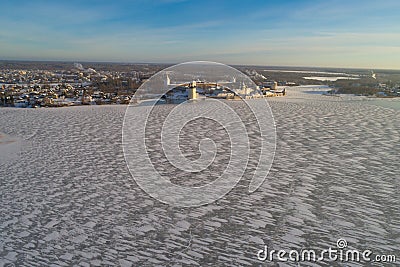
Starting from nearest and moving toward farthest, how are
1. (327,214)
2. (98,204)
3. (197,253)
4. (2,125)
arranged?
(197,253) < (327,214) < (98,204) < (2,125)

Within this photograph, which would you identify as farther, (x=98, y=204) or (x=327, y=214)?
(x=98, y=204)

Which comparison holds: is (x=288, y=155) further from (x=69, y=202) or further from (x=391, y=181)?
(x=69, y=202)

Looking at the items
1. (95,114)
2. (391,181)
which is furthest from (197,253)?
(95,114)

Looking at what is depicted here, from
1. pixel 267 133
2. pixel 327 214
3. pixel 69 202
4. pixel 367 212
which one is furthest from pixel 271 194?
pixel 267 133

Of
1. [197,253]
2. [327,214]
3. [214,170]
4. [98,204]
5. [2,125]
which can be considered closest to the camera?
[197,253]

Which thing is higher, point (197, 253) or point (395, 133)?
point (395, 133)

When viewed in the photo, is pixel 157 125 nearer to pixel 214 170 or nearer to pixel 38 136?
pixel 38 136
